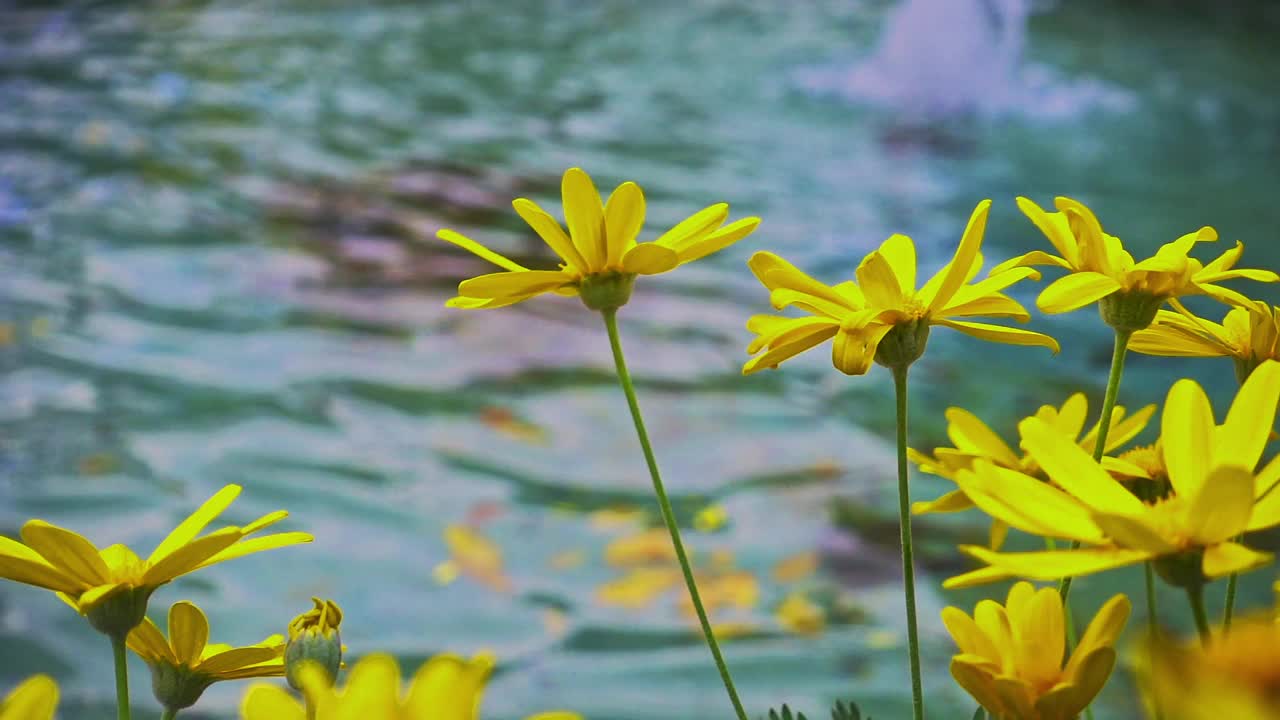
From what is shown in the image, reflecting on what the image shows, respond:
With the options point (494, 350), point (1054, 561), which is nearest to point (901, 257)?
point (1054, 561)

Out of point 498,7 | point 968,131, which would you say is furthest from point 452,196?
point 498,7

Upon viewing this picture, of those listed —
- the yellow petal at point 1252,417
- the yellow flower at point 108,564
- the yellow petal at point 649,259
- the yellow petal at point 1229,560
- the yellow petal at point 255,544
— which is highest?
the yellow petal at point 649,259

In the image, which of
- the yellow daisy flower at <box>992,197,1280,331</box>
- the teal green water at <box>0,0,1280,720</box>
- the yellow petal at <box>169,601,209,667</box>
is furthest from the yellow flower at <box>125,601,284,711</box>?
the teal green water at <box>0,0,1280,720</box>

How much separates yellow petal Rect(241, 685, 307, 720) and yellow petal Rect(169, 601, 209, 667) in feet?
0.35

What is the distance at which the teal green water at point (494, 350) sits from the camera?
1.30m

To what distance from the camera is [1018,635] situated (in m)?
0.26

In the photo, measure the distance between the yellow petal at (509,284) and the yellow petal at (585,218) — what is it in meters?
0.01

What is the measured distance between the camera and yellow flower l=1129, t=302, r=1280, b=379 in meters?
0.32

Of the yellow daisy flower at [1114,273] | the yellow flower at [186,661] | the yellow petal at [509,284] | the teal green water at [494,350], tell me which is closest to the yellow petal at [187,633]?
the yellow flower at [186,661]

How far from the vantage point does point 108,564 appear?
0.93ft

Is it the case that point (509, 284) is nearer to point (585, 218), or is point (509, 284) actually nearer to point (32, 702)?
point (585, 218)

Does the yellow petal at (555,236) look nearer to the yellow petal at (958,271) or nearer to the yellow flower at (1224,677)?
the yellow petal at (958,271)

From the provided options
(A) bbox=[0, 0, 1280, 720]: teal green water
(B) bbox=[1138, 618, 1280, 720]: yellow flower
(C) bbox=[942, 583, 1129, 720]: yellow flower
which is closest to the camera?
(B) bbox=[1138, 618, 1280, 720]: yellow flower

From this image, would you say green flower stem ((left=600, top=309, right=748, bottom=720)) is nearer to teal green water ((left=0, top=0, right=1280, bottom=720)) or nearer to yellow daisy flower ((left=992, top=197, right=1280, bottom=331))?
yellow daisy flower ((left=992, top=197, right=1280, bottom=331))
